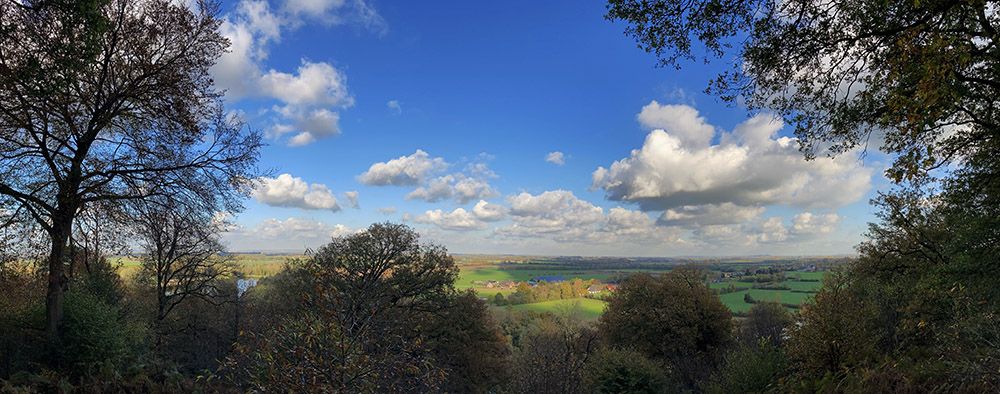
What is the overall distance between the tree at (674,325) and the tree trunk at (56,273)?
2768 cm

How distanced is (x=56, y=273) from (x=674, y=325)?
3095cm

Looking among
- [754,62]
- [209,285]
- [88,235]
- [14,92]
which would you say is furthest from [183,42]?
[209,285]

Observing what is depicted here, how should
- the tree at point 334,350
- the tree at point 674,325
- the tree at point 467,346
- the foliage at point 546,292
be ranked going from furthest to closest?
1. the foliage at point 546,292
2. the tree at point 674,325
3. the tree at point 467,346
4. the tree at point 334,350

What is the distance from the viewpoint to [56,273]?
9883 millimetres

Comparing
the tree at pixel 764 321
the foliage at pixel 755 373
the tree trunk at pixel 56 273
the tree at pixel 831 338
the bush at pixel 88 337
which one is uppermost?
the tree trunk at pixel 56 273

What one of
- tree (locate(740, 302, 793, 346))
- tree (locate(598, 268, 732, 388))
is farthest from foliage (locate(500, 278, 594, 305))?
tree (locate(598, 268, 732, 388))

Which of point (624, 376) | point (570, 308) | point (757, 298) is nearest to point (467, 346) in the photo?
point (624, 376)

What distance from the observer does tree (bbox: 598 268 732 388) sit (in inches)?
1232

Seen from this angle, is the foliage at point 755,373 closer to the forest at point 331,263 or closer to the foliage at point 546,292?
the forest at point 331,263

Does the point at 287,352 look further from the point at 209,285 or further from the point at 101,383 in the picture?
the point at 209,285

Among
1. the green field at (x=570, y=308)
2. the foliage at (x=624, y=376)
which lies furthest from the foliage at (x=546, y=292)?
the foliage at (x=624, y=376)

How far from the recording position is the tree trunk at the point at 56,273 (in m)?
9.65

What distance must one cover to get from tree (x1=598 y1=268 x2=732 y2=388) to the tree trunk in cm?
2768

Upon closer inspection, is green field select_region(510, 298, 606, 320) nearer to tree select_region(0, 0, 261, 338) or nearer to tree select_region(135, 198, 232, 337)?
tree select_region(135, 198, 232, 337)
